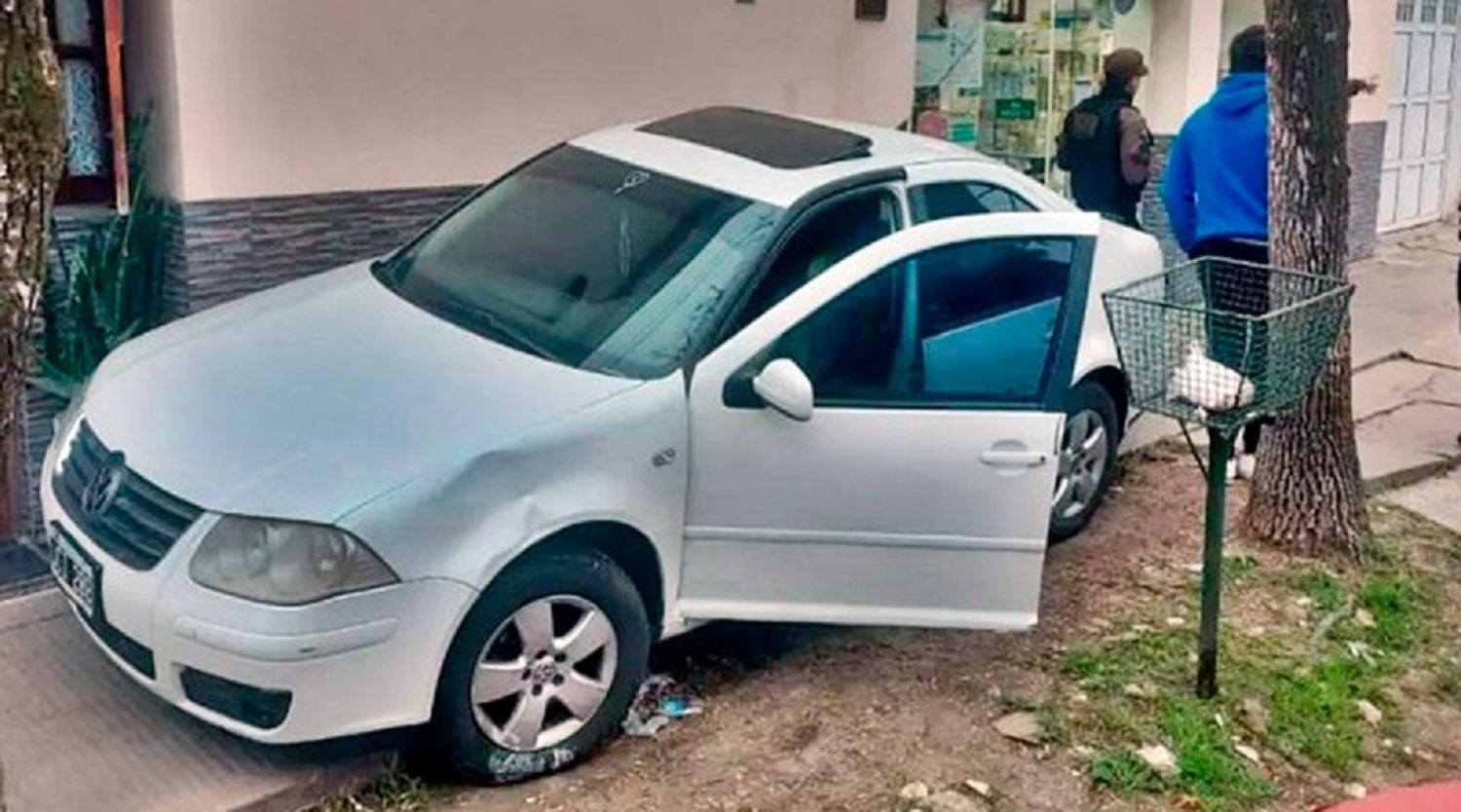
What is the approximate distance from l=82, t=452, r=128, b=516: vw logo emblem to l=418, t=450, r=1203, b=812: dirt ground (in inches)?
43.6

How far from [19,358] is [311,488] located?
111cm

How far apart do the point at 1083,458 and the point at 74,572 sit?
11.7 ft

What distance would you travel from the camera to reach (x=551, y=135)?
7.07 m

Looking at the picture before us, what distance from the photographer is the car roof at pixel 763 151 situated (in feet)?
14.9

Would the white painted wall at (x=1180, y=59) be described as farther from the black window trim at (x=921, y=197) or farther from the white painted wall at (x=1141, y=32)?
the black window trim at (x=921, y=197)

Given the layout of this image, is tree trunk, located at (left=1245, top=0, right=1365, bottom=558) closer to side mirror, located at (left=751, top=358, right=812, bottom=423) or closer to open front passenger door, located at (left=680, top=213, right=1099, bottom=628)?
open front passenger door, located at (left=680, top=213, right=1099, bottom=628)

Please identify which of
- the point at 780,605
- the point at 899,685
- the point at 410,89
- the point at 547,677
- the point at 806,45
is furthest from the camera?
the point at 806,45

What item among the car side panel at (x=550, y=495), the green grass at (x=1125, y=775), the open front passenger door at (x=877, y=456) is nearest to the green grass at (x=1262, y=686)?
the green grass at (x=1125, y=775)

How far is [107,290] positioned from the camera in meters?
6.02

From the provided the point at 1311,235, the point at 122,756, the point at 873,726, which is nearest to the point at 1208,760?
the point at 873,726

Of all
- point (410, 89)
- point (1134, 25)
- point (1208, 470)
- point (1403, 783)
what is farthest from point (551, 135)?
point (1134, 25)

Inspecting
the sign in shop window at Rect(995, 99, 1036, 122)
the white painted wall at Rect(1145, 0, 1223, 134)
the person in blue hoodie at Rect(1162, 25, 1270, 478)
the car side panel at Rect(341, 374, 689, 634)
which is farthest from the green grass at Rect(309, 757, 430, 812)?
the white painted wall at Rect(1145, 0, 1223, 134)

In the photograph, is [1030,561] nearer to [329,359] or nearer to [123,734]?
[329,359]

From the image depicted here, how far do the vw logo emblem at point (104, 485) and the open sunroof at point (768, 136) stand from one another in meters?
2.01
